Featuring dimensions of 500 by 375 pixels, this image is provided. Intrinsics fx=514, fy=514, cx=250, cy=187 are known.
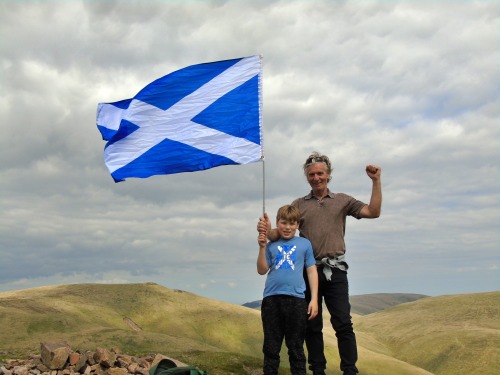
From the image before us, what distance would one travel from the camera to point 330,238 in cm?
1090

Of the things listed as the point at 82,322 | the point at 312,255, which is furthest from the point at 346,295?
the point at 82,322

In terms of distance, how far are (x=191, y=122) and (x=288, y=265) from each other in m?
5.32

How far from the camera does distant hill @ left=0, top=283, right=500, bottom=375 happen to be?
73438mm

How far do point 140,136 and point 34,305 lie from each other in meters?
89.8

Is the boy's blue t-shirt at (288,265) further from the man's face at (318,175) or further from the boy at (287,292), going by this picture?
the man's face at (318,175)

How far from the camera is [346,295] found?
10930mm

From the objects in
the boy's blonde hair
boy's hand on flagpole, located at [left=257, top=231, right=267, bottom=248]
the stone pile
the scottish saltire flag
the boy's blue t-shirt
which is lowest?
the stone pile

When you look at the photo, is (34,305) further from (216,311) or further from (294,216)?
(294,216)

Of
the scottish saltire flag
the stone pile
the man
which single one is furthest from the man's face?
the stone pile

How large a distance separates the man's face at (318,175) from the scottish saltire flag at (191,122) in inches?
84.5

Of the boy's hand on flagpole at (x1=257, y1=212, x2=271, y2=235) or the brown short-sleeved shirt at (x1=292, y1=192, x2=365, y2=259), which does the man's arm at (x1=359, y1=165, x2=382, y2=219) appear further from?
the boy's hand on flagpole at (x1=257, y1=212, x2=271, y2=235)

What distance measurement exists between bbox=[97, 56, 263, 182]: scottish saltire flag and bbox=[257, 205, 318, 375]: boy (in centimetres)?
304

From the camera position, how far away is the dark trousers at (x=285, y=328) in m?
10.1

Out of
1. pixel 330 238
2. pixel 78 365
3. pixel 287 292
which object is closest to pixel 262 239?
pixel 287 292
